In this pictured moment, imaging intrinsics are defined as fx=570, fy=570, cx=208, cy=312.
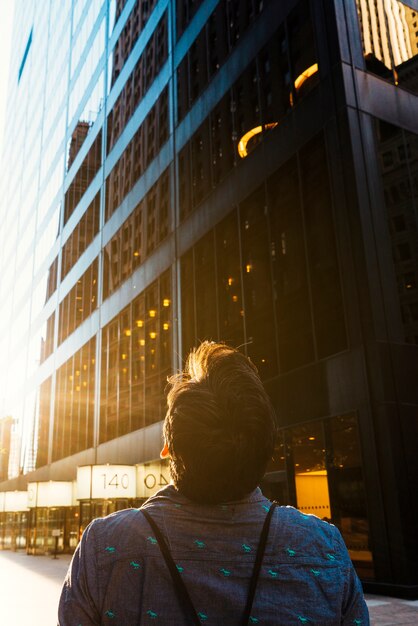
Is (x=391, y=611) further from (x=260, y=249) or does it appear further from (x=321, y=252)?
(x=260, y=249)

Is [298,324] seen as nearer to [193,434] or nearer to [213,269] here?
[213,269]

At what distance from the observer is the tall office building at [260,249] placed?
1305 cm

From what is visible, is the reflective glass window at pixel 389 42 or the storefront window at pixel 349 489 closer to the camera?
the storefront window at pixel 349 489

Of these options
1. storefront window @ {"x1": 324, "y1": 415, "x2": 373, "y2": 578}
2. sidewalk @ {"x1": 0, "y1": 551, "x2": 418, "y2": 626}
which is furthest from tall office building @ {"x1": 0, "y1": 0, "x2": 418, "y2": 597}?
sidewalk @ {"x1": 0, "y1": 551, "x2": 418, "y2": 626}

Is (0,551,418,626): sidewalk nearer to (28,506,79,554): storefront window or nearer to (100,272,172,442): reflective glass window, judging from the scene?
(100,272,172,442): reflective glass window

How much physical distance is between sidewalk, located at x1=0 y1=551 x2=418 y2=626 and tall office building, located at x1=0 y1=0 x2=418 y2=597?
3.89 ft

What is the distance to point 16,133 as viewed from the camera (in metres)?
77.1

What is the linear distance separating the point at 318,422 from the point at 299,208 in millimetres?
5867

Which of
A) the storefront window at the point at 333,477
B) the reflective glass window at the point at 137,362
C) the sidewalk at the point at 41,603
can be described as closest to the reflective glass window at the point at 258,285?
the storefront window at the point at 333,477

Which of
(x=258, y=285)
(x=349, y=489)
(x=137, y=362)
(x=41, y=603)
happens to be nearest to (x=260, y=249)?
(x=258, y=285)

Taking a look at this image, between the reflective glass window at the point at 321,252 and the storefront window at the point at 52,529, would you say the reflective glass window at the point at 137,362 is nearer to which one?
the storefront window at the point at 52,529

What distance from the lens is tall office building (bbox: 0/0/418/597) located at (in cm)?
1305

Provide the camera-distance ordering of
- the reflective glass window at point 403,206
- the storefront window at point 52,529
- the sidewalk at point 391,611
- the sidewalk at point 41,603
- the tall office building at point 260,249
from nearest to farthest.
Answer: the sidewalk at point 391,611 < the sidewalk at point 41,603 < the tall office building at point 260,249 < the reflective glass window at point 403,206 < the storefront window at point 52,529

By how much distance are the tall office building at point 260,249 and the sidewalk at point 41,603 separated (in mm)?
1185
